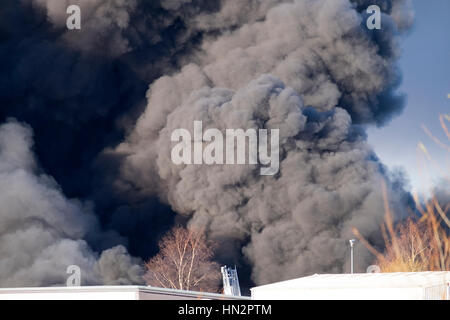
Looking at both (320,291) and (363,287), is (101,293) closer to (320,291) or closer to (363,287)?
(320,291)

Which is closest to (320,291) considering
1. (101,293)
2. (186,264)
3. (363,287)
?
(363,287)

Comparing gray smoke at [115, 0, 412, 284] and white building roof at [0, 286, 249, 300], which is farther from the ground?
gray smoke at [115, 0, 412, 284]

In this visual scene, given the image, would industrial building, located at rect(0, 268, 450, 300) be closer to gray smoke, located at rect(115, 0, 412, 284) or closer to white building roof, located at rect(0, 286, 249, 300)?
white building roof, located at rect(0, 286, 249, 300)

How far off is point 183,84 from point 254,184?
6.93 m

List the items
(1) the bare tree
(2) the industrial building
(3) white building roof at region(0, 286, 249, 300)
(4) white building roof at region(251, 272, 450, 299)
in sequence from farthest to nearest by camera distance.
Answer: (1) the bare tree, (4) white building roof at region(251, 272, 450, 299), (2) the industrial building, (3) white building roof at region(0, 286, 249, 300)

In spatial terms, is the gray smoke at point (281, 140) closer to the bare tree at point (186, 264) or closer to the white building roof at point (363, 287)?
the bare tree at point (186, 264)

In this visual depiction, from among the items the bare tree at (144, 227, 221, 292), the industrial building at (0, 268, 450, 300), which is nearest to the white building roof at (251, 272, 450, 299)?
the industrial building at (0, 268, 450, 300)

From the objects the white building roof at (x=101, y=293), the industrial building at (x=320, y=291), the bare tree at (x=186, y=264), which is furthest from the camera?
the bare tree at (x=186, y=264)

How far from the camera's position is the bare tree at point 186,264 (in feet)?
133

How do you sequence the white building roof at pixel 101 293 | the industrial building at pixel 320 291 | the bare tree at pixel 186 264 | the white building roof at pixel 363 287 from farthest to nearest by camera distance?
1. the bare tree at pixel 186 264
2. the white building roof at pixel 363 287
3. the industrial building at pixel 320 291
4. the white building roof at pixel 101 293

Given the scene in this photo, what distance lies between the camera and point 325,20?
4447 centimetres

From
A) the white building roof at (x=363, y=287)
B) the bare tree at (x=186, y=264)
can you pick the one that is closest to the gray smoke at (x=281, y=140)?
the bare tree at (x=186, y=264)

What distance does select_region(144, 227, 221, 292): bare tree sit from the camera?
133 ft

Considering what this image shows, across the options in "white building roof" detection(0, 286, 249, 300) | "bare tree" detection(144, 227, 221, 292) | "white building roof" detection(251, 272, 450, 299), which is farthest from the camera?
"bare tree" detection(144, 227, 221, 292)
